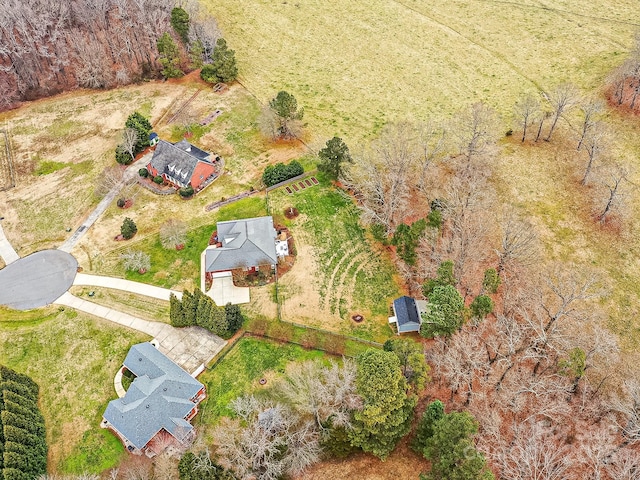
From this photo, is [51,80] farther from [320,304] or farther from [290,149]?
[320,304]

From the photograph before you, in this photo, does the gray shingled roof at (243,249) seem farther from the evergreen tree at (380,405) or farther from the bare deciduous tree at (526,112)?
the bare deciduous tree at (526,112)

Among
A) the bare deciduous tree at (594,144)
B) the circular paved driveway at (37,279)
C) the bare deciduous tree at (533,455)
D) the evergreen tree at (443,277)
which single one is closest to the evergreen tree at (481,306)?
the evergreen tree at (443,277)

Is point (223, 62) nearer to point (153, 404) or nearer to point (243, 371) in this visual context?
point (243, 371)

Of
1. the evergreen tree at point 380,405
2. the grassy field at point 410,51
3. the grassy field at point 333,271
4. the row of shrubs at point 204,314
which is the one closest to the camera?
the evergreen tree at point 380,405

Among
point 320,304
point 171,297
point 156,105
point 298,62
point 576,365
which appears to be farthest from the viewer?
point 298,62

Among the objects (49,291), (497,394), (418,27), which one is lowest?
(49,291)

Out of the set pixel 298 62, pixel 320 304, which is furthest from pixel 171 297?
pixel 298 62

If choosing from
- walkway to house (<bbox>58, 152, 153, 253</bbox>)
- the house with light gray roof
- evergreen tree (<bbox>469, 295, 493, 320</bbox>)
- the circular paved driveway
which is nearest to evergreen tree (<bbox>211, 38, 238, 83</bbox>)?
walkway to house (<bbox>58, 152, 153, 253</bbox>)
